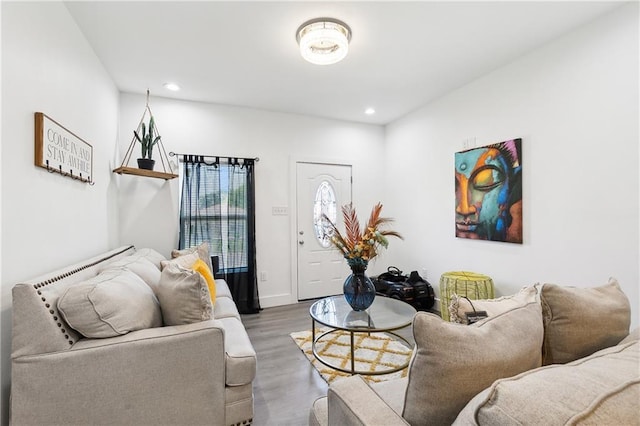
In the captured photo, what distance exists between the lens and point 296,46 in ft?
8.09

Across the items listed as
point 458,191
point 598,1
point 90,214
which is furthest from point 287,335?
point 598,1

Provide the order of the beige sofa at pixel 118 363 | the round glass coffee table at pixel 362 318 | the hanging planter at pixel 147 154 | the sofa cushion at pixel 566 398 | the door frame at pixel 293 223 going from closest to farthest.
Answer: the sofa cushion at pixel 566 398, the beige sofa at pixel 118 363, the round glass coffee table at pixel 362 318, the hanging planter at pixel 147 154, the door frame at pixel 293 223

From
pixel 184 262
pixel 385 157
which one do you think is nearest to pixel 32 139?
pixel 184 262

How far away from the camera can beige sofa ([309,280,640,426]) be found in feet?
1.76

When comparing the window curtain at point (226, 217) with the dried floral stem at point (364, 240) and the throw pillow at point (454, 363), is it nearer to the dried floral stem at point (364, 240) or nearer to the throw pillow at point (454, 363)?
the dried floral stem at point (364, 240)

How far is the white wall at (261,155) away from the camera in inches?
132

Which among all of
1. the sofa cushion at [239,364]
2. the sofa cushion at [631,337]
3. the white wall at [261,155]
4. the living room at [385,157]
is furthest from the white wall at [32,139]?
the sofa cushion at [631,337]

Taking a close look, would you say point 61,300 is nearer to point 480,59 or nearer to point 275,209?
point 275,209

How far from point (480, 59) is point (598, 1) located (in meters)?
0.83

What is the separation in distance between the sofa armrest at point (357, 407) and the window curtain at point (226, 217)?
287cm

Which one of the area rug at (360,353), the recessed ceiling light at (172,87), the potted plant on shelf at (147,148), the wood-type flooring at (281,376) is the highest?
the recessed ceiling light at (172,87)

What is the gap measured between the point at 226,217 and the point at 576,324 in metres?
3.38

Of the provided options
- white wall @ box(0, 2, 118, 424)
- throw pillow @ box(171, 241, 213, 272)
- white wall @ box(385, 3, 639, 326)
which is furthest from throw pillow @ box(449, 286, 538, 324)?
throw pillow @ box(171, 241, 213, 272)

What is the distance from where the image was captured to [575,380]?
59 cm
